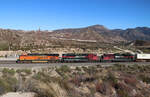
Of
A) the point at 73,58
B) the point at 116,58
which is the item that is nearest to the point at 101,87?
the point at 73,58

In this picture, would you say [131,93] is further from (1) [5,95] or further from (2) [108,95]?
(1) [5,95]

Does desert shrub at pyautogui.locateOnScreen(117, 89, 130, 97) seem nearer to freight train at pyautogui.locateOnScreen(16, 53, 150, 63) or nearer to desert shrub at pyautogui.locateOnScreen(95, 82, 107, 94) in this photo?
desert shrub at pyautogui.locateOnScreen(95, 82, 107, 94)

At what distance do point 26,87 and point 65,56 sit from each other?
85.0 feet

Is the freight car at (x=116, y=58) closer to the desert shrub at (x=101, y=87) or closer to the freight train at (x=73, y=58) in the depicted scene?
the freight train at (x=73, y=58)

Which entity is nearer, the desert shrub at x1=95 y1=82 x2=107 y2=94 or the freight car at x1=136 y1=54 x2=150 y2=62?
the desert shrub at x1=95 y1=82 x2=107 y2=94

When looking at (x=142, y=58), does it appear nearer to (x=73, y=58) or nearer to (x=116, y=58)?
(x=116, y=58)

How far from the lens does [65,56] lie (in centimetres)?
3675

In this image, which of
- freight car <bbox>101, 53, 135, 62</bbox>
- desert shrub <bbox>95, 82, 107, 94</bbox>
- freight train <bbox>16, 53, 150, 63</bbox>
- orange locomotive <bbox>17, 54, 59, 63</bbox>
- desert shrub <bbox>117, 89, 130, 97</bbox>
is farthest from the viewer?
freight car <bbox>101, 53, 135, 62</bbox>

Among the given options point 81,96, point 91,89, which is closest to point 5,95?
point 81,96

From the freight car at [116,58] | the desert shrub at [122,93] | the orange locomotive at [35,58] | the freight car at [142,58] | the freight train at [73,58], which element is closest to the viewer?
the desert shrub at [122,93]

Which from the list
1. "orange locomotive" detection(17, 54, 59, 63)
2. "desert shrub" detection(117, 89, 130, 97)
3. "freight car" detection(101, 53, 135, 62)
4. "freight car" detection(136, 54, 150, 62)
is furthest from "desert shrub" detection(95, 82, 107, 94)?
"freight car" detection(136, 54, 150, 62)

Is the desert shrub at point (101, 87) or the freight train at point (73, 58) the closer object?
the desert shrub at point (101, 87)

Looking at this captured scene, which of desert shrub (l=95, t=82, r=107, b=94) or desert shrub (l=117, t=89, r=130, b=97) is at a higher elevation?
desert shrub (l=95, t=82, r=107, b=94)

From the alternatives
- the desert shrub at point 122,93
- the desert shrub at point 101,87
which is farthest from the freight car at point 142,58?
the desert shrub at point 101,87
